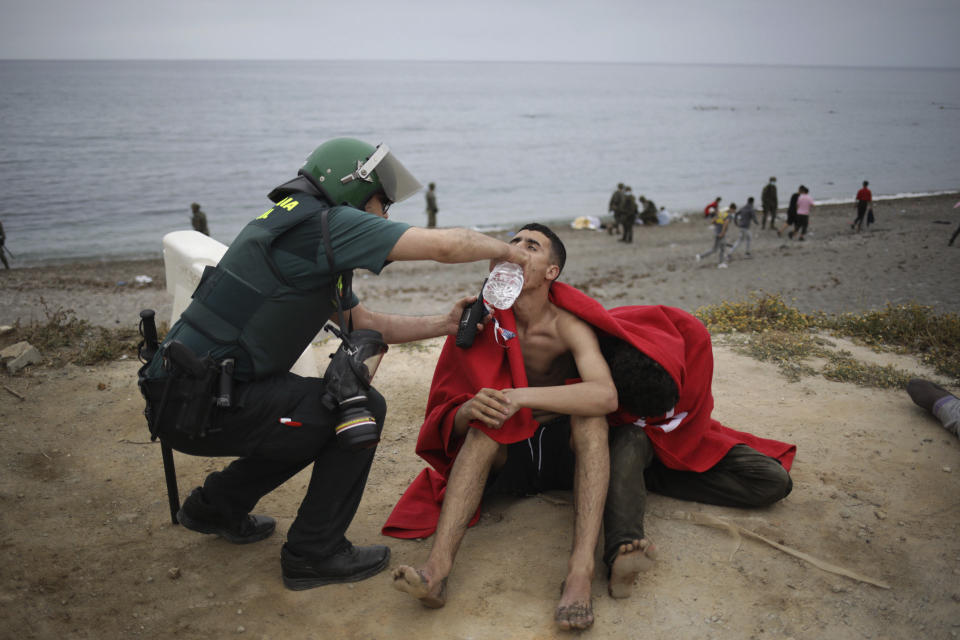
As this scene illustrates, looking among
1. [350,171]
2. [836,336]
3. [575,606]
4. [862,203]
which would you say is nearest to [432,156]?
[862,203]

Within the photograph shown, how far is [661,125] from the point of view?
83.8 metres

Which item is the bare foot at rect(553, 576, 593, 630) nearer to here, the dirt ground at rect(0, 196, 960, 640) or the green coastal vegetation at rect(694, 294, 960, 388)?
the dirt ground at rect(0, 196, 960, 640)

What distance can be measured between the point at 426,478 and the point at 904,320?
5583mm

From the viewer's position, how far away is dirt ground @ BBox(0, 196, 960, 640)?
2926 mm

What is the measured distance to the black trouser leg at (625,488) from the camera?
10.2 feet

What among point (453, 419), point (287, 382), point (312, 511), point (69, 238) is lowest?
point (69, 238)

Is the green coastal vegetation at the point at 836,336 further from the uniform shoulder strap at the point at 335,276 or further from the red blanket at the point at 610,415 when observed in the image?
the uniform shoulder strap at the point at 335,276

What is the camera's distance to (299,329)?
303cm

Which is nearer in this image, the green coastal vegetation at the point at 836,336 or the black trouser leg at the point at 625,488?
the black trouser leg at the point at 625,488

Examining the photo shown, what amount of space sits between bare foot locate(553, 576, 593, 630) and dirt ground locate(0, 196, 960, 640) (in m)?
0.09

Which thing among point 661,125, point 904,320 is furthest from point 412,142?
point 904,320

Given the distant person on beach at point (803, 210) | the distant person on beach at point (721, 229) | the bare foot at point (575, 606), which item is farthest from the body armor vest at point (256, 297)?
the distant person on beach at point (803, 210)

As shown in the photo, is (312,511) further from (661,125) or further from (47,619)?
(661,125)

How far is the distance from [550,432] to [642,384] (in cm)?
74
